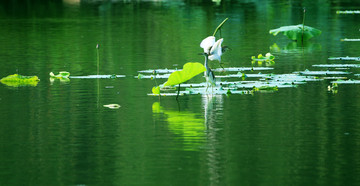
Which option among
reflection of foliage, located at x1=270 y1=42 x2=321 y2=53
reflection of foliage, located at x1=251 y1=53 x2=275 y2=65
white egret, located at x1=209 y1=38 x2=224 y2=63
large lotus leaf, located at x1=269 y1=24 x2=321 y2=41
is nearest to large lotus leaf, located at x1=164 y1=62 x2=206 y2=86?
white egret, located at x1=209 y1=38 x2=224 y2=63

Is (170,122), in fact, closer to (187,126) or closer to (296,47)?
(187,126)

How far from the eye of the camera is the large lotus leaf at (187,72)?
1130 cm

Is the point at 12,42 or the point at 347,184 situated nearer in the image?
the point at 347,184

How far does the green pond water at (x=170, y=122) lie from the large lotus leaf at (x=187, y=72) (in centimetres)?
36

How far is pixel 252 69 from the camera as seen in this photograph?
50.7 ft

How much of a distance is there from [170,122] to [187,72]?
4.22ft

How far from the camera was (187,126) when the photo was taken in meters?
10.0

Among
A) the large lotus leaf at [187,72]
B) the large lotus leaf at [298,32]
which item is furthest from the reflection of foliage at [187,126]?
the large lotus leaf at [298,32]

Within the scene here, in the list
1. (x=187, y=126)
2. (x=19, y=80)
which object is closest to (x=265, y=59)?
(x=19, y=80)

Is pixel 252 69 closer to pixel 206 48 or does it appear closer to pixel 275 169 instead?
pixel 206 48

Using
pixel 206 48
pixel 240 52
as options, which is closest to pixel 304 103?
pixel 206 48

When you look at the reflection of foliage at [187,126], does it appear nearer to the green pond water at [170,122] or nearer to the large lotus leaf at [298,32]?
the green pond water at [170,122]

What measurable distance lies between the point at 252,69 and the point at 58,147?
7064mm

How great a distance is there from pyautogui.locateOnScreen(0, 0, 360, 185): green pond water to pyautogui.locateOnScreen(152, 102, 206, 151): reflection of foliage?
1cm
